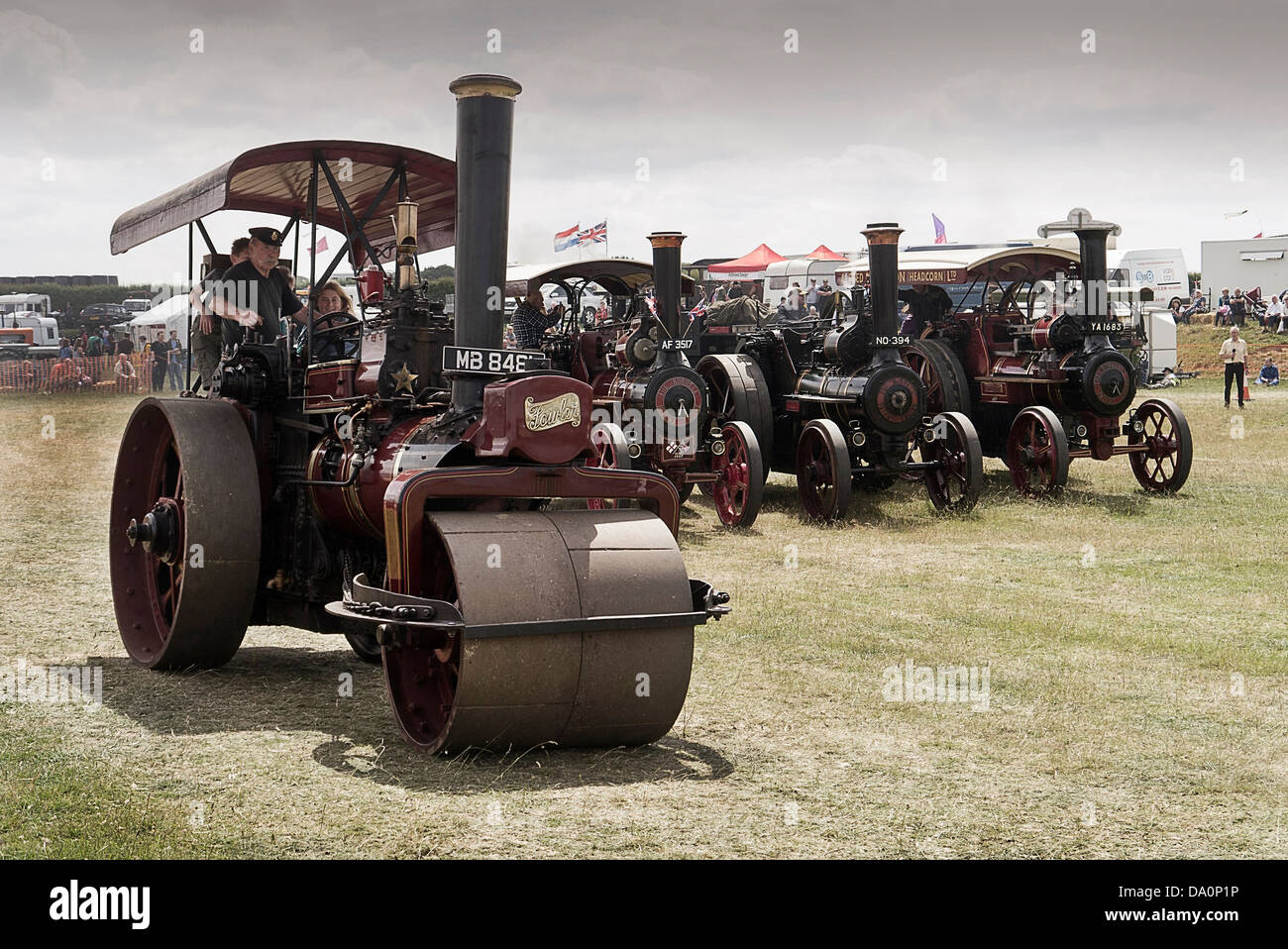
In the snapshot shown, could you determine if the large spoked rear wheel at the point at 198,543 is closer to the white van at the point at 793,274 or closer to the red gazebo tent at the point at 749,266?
the white van at the point at 793,274

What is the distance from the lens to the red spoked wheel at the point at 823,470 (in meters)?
11.5

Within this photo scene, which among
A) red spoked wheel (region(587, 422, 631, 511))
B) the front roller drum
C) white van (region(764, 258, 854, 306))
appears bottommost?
the front roller drum

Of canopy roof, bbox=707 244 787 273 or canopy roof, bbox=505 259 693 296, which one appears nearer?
→ canopy roof, bbox=505 259 693 296

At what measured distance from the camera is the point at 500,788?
4246 millimetres

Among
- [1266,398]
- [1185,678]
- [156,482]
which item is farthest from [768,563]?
[1266,398]

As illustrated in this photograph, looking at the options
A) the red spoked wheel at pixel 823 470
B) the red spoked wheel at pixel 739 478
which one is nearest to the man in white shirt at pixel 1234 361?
the red spoked wheel at pixel 823 470

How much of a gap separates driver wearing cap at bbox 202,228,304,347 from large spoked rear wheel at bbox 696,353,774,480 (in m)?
6.04

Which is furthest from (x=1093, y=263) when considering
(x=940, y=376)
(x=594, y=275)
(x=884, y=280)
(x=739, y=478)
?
(x=594, y=275)

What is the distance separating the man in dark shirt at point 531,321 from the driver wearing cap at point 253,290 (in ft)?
23.0

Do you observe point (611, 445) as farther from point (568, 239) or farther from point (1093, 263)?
point (568, 239)

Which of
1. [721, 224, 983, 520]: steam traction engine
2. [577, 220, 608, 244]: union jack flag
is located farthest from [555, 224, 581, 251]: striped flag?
[721, 224, 983, 520]: steam traction engine

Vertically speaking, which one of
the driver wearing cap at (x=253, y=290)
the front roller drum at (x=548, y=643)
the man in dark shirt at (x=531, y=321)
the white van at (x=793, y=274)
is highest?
the white van at (x=793, y=274)

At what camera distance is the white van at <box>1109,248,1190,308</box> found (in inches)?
1271

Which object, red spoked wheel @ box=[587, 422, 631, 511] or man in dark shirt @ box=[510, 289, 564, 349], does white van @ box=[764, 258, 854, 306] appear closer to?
man in dark shirt @ box=[510, 289, 564, 349]
